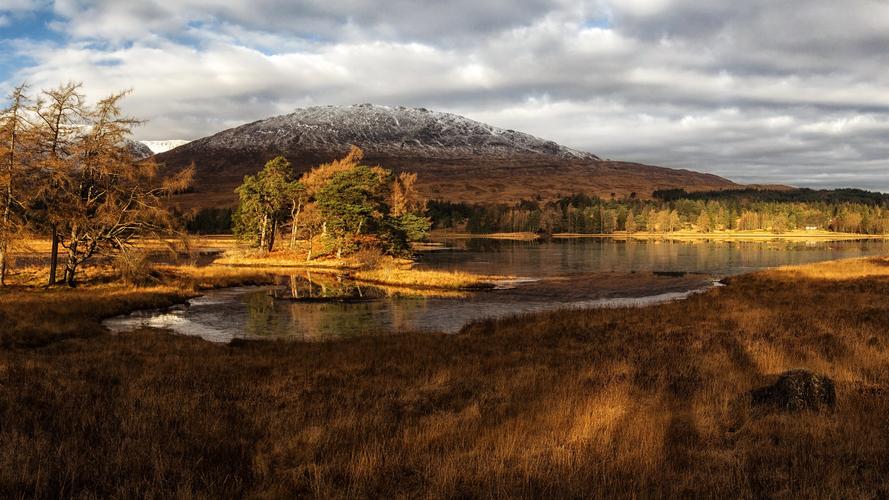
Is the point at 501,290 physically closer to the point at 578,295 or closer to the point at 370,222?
the point at 578,295

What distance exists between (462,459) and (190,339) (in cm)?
1843

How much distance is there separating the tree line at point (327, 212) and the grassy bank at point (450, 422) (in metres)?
50.6

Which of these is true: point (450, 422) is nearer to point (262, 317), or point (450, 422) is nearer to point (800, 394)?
point (800, 394)

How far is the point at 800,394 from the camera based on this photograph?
969cm

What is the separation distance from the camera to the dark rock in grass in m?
9.54

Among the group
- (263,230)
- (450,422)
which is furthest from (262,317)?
(263,230)

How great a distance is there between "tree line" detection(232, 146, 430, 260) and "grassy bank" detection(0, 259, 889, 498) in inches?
1993

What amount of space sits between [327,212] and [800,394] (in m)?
63.1

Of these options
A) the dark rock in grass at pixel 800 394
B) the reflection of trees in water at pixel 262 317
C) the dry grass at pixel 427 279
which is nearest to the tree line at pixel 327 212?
the dry grass at pixel 427 279

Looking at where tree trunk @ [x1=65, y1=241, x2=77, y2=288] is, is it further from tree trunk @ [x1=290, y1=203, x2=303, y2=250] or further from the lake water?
tree trunk @ [x1=290, y1=203, x2=303, y2=250]

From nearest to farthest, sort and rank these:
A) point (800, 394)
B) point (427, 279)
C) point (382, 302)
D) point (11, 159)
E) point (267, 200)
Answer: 1. point (800, 394)
2. point (11, 159)
3. point (382, 302)
4. point (427, 279)
5. point (267, 200)

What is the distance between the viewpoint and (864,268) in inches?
1997

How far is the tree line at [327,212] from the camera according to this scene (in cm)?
6844

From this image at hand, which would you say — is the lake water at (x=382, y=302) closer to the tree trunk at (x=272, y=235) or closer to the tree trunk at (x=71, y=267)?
the tree trunk at (x=71, y=267)
